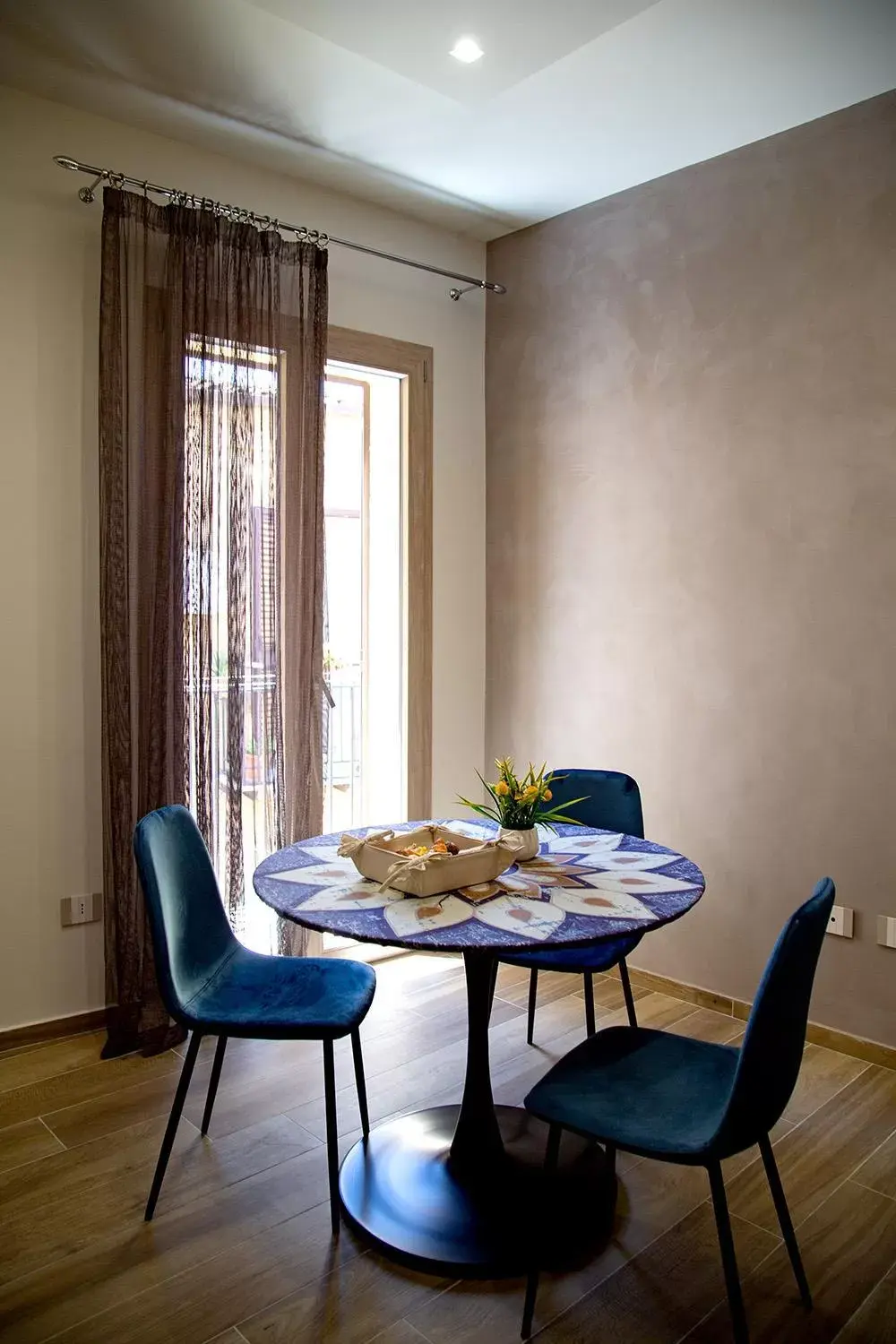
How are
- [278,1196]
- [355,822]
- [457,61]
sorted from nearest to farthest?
[278,1196] < [457,61] < [355,822]

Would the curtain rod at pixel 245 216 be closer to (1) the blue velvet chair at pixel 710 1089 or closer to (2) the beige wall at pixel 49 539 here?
(2) the beige wall at pixel 49 539

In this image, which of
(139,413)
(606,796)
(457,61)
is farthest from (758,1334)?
(457,61)

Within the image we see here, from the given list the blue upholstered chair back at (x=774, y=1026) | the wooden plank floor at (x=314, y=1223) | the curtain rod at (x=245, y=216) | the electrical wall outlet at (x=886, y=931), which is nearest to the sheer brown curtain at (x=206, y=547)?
the curtain rod at (x=245, y=216)

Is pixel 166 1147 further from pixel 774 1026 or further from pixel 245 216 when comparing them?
pixel 245 216

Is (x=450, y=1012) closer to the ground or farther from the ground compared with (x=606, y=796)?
Result: closer to the ground

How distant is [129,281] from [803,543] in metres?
2.26

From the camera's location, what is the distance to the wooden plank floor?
1.83m

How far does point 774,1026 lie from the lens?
1558 millimetres

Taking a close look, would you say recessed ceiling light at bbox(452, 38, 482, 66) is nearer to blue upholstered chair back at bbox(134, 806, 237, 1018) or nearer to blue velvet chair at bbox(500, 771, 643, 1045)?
blue velvet chair at bbox(500, 771, 643, 1045)

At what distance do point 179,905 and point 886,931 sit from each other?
2.05 meters

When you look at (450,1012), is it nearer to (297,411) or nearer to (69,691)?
(69,691)

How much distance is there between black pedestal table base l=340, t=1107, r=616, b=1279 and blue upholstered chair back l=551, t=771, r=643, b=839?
88 centimetres

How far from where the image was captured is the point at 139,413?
3.03 m

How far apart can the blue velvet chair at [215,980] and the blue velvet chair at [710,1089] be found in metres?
0.50
